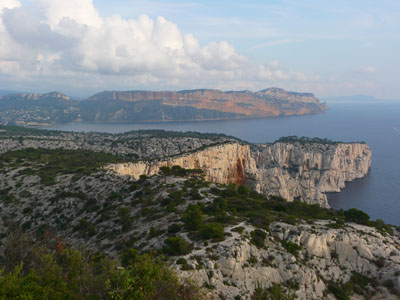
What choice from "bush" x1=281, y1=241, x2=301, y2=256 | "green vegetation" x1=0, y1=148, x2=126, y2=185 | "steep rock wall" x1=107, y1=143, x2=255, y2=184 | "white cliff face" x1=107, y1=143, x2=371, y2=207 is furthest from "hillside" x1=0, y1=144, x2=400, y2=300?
"white cliff face" x1=107, y1=143, x2=371, y2=207

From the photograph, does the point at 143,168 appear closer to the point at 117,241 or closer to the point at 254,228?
the point at 117,241

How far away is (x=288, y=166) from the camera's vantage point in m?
147

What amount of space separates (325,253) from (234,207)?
12.2 m

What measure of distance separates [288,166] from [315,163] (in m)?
13.8

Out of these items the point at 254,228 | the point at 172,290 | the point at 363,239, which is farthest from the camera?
the point at 363,239

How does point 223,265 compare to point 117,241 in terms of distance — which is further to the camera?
point 117,241

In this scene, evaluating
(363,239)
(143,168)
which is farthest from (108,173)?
(363,239)

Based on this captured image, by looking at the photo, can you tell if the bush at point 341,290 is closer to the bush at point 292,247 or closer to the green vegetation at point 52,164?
the bush at point 292,247

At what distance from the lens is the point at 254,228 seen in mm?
29766

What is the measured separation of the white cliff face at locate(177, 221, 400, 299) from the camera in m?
22.7

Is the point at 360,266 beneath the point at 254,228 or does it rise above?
beneath

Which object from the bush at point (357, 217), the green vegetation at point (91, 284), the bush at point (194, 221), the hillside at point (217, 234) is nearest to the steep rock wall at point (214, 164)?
the hillside at point (217, 234)

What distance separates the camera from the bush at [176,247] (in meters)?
24.0

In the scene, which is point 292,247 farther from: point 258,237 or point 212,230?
point 212,230
